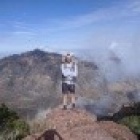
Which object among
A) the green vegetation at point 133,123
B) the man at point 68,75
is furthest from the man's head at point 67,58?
the green vegetation at point 133,123

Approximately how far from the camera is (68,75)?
78.3 feet

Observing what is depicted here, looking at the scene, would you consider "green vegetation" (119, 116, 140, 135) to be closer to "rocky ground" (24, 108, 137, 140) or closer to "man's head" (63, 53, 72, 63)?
"rocky ground" (24, 108, 137, 140)

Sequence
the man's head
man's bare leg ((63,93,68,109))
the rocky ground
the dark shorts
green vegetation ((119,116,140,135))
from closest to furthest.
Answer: the rocky ground → the man's head → the dark shorts → man's bare leg ((63,93,68,109)) → green vegetation ((119,116,140,135))

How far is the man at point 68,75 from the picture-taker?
2377 centimetres

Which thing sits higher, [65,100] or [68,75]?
[68,75]

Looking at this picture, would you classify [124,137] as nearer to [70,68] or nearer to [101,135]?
[101,135]

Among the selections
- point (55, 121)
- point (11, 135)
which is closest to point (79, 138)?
point (55, 121)

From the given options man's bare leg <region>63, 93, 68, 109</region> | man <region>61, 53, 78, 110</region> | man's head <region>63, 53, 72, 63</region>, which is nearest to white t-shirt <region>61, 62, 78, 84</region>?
man <region>61, 53, 78, 110</region>

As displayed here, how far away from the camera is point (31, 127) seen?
24109 mm

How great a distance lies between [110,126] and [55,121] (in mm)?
3140

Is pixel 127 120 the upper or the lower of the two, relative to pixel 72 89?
lower

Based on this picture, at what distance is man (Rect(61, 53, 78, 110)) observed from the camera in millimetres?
23766

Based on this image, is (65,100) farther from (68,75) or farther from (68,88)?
(68,75)

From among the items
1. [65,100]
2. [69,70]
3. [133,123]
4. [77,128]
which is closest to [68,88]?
[65,100]
